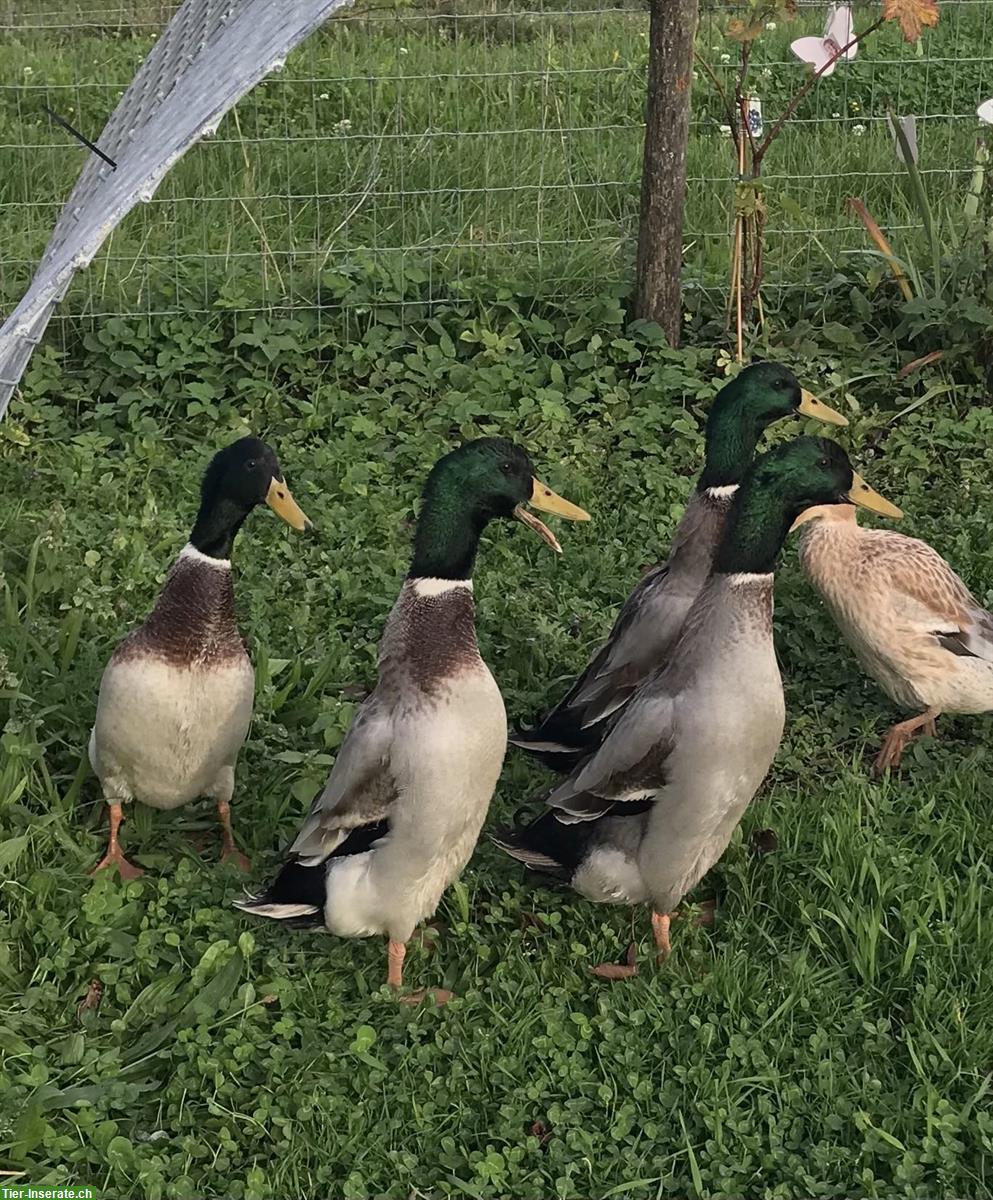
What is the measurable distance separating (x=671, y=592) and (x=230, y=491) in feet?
3.37

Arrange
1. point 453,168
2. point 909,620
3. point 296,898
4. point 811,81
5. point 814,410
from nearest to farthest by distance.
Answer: point 296,898 < point 909,620 < point 814,410 < point 811,81 < point 453,168

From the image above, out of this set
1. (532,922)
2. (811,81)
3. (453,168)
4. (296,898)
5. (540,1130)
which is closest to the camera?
(540,1130)

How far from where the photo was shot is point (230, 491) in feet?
10.5

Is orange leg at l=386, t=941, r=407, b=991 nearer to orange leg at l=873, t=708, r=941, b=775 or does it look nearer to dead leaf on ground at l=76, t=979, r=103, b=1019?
dead leaf on ground at l=76, t=979, r=103, b=1019

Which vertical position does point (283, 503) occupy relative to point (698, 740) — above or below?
above

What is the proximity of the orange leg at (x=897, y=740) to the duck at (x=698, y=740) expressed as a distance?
2.56 feet

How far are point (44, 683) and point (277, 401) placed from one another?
1.82 meters

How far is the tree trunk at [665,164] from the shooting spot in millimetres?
4949

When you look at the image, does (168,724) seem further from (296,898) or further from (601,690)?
(601,690)

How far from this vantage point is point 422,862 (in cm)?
278

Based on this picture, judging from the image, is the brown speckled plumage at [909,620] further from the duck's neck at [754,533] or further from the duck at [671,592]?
the duck's neck at [754,533]

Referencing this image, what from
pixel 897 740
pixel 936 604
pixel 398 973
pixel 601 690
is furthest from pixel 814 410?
pixel 398 973

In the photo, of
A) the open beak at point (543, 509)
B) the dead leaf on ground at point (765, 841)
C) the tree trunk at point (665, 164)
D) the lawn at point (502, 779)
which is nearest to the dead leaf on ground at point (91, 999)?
the lawn at point (502, 779)

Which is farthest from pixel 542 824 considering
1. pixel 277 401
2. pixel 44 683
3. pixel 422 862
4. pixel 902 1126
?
pixel 277 401
